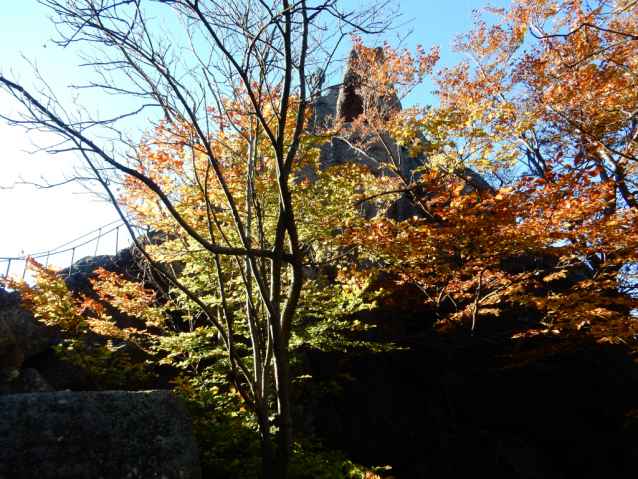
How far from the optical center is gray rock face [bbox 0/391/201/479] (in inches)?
107

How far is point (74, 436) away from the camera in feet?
9.51

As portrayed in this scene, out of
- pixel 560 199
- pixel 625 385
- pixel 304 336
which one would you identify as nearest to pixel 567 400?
pixel 625 385

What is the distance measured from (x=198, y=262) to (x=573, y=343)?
7.39 metres

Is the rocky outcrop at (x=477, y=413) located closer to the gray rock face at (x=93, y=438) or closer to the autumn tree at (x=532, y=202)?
the autumn tree at (x=532, y=202)

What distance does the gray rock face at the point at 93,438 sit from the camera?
2730mm

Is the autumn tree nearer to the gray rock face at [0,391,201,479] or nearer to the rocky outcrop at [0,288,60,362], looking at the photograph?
the gray rock face at [0,391,201,479]

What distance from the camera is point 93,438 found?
292 centimetres

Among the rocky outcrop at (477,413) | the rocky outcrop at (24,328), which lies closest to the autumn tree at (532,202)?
the rocky outcrop at (477,413)

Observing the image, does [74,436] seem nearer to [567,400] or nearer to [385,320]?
[385,320]

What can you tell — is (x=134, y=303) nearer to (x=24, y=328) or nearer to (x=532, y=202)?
(x=24, y=328)

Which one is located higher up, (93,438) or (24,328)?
(24,328)

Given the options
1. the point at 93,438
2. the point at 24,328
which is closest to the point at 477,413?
the point at 93,438

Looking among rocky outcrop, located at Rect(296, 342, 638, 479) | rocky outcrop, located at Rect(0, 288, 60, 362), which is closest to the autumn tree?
rocky outcrop, located at Rect(296, 342, 638, 479)

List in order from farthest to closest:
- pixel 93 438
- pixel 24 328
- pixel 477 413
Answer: pixel 477 413 → pixel 24 328 → pixel 93 438
